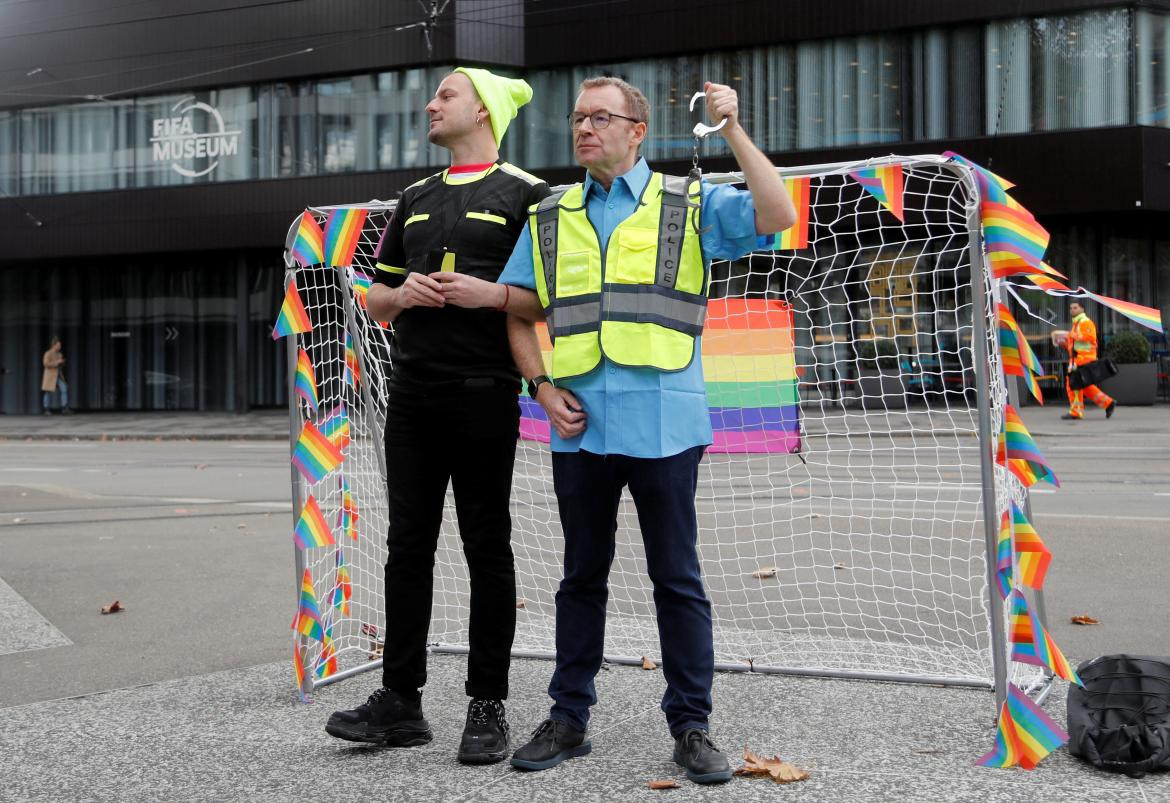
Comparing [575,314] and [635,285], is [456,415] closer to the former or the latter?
[575,314]

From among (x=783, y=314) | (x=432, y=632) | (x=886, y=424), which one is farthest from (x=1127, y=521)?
(x=432, y=632)

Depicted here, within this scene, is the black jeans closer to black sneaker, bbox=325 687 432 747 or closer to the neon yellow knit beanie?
black sneaker, bbox=325 687 432 747

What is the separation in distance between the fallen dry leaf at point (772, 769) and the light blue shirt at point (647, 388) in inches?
37.7

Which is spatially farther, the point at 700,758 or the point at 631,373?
the point at 631,373

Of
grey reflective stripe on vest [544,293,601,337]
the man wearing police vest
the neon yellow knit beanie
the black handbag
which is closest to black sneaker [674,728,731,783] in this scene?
the man wearing police vest

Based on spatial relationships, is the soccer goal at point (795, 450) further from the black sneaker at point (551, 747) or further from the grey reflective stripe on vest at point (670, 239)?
the black sneaker at point (551, 747)

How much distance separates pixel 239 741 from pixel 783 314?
2890 millimetres

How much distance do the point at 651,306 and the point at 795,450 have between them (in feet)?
6.57

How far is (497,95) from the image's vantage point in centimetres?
414

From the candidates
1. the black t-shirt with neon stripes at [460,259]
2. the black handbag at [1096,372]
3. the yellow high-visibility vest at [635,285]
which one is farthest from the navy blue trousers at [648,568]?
the black handbag at [1096,372]

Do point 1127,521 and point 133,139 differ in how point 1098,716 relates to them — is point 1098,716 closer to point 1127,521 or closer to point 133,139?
point 1127,521

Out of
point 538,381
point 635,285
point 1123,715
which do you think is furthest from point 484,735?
point 1123,715

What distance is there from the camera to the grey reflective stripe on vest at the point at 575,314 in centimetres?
376

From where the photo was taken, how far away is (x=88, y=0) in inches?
1178
